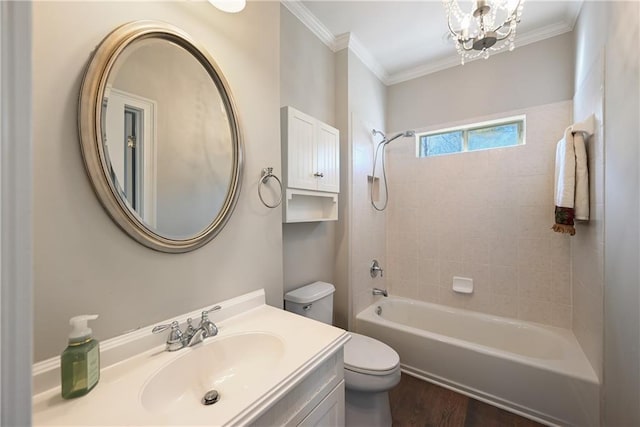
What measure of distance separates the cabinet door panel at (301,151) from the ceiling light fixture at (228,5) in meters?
0.55

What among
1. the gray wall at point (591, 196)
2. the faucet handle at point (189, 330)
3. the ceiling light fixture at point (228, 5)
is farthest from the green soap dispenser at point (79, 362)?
the gray wall at point (591, 196)

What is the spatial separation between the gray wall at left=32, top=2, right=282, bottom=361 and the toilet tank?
1.59 feet

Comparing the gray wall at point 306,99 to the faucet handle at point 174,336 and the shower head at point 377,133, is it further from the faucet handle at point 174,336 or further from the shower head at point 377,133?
the faucet handle at point 174,336

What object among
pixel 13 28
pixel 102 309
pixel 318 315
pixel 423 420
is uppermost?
pixel 13 28

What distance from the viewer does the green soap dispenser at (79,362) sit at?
2.12 feet

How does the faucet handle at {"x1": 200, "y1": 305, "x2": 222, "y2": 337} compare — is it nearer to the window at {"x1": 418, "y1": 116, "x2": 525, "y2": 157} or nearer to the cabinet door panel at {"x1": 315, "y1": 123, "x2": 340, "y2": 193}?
the cabinet door panel at {"x1": 315, "y1": 123, "x2": 340, "y2": 193}

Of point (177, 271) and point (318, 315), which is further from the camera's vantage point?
point (318, 315)

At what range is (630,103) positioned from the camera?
1.03m

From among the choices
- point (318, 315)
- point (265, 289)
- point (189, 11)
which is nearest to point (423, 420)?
point (318, 315)

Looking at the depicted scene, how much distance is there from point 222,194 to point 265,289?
534mm

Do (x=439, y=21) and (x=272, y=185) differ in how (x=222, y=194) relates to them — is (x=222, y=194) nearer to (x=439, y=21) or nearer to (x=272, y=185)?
(x=272, y=185)

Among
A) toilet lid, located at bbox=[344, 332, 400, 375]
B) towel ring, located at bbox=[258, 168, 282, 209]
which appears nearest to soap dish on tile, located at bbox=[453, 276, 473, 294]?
toilet lid, located at bbox=[344, 332, 400, 375]

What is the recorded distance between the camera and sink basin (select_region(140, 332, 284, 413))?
0.77 m

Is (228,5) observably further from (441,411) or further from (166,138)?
(441,411)
